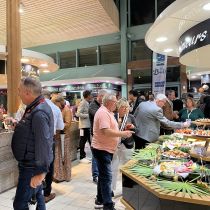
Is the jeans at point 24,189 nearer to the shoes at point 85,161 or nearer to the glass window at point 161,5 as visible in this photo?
the shoes at point 85,161

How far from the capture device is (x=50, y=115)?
2369 millimetres

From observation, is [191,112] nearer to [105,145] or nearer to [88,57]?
[105,145]

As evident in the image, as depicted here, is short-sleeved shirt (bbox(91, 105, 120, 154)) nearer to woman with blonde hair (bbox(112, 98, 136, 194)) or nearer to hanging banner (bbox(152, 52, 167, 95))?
woman with blonde hair (bbox(112, 98, 136, 194))

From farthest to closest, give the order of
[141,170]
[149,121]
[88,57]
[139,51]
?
[88,57], [139,51], [149,121], [141,170]

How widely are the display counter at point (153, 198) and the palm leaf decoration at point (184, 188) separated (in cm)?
6

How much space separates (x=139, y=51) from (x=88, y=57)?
10.8ft

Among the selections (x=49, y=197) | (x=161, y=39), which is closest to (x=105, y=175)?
(x=49, y=197)

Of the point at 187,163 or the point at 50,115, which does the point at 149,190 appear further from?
the point at 50,115

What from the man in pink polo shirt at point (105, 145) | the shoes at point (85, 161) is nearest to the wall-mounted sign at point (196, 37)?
the man in pink polo shirt at point (105, 145)

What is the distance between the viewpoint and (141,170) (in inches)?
116

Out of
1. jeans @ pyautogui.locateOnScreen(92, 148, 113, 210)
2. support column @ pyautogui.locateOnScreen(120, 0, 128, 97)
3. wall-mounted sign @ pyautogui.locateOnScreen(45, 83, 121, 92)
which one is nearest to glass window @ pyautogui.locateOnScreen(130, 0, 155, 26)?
support column @ pyautogui.locateOnScreen(120, 0, 128, 97)

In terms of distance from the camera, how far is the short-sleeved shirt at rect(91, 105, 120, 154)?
327 centimetres

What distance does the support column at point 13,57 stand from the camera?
5.12 meters

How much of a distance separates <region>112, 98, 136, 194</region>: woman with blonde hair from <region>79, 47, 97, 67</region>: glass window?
42.4ft
